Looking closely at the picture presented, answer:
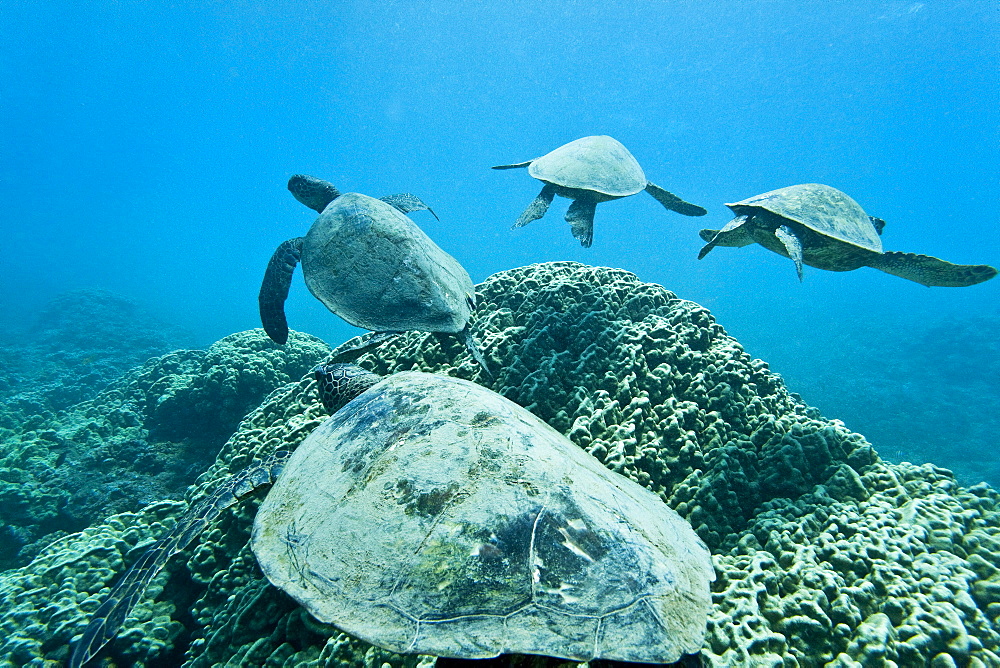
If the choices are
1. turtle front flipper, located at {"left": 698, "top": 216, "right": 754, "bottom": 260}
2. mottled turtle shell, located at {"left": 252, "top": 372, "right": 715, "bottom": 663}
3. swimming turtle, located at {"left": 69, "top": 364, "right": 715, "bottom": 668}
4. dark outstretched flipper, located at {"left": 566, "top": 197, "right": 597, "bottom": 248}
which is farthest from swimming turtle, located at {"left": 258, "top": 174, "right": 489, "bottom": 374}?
turtle front flipper, located at {"left": 698, "top": 216, "right": 754, "bottom": 260}

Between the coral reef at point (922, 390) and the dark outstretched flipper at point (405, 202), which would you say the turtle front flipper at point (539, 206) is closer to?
the dark outstretched flipper at point (405, 202)

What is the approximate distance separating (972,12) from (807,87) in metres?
26.4

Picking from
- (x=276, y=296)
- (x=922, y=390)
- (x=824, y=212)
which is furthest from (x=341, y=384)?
(x=922, y=390)

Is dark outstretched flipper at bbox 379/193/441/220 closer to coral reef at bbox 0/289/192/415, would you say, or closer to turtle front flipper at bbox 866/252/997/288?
turtle front flipper at bbox 866/252/997/288

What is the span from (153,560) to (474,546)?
7.68ft

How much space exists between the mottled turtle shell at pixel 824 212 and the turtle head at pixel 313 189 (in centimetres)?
537

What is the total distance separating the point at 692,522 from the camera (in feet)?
8.52

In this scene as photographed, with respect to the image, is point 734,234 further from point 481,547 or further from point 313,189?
point 313,189

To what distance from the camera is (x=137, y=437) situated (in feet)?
19.8

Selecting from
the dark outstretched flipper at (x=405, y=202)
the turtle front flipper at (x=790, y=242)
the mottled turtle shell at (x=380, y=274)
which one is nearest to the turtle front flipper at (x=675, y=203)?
the turtle front flipper at (x=790, y=242)

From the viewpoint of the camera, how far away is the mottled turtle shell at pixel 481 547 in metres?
1.29

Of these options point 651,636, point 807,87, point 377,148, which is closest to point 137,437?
point 651,636

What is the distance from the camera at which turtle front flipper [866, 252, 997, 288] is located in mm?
3406

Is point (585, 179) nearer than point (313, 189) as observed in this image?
Yes
